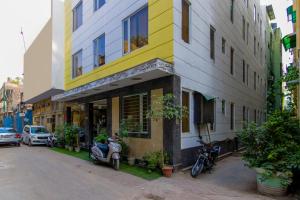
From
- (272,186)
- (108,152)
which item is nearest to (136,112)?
(108,152)

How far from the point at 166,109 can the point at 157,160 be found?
1.87 m

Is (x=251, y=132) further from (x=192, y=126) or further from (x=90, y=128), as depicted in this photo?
(x=90, y=128)

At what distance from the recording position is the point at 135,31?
12.6 metres

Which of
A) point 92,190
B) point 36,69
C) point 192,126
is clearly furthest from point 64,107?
point 92,190

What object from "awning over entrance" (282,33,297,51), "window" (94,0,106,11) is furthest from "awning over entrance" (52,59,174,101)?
"awning over entrance" (282,33,297,51)

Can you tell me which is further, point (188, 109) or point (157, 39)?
point (188, 109)

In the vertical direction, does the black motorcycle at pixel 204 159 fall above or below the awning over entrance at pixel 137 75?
below

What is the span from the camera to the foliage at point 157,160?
33.1ft

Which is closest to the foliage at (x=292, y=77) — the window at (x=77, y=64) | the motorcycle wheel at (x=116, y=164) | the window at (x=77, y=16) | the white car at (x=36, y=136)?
the motorcycle wheel at (x=116, y=164)

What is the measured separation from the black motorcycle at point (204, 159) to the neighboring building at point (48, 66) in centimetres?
1315

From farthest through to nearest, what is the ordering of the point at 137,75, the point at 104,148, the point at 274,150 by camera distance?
the point at 104,148
the point at 137,75
the point at 274,150

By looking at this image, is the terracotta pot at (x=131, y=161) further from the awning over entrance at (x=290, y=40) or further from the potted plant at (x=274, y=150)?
the awning over entrance at (x=290, y=40)

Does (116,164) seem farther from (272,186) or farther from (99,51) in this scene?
(99,51)

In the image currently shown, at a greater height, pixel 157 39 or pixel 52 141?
pixel 157 39
